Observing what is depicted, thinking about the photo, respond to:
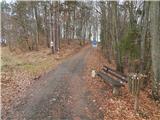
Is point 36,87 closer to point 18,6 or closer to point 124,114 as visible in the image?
point 124,114

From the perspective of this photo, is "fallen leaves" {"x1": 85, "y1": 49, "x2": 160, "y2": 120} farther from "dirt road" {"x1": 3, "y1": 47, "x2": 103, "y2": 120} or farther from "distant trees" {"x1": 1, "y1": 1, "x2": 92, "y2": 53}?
"distant trees" {"x1": 1, "y1": 1, "x2": 92, "y2": 53}

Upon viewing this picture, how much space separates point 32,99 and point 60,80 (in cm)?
383

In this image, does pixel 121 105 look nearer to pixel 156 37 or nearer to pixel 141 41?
pixel 156 37

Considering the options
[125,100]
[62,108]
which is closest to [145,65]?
[125,100]

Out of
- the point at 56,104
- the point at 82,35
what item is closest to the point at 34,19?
the point at 82,35

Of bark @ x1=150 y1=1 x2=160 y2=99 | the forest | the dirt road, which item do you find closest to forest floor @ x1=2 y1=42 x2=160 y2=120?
the dirt road

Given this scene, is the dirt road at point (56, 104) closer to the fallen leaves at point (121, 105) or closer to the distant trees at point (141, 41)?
the fallen leaves at point (121, 105)

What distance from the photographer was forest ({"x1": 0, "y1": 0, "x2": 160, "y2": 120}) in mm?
14172

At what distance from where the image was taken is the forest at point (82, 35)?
14.2 meters

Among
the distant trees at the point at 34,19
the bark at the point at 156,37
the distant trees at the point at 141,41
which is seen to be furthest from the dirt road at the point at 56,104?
the distant trees at the point at 34,19

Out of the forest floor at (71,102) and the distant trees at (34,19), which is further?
the distant trees at (34,19)

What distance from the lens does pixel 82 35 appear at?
53688mm

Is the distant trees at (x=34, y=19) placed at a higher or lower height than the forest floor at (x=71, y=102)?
higher

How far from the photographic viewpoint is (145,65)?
49.0 feet
